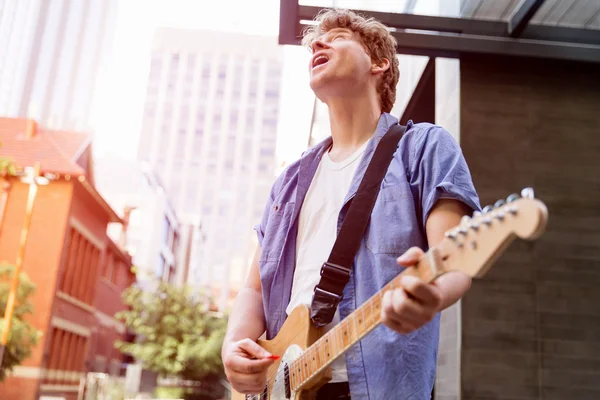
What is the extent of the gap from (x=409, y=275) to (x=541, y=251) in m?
2.19

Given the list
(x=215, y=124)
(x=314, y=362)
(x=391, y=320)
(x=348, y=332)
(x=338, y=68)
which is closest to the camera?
(x=391, y=320)

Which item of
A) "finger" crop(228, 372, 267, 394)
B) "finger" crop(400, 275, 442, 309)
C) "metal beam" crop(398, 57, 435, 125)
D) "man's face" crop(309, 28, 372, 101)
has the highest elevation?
"metal beam" crop(398, 57, 435, 125)

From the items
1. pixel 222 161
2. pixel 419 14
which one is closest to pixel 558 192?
pixel 419 14

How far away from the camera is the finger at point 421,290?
0.76 meters

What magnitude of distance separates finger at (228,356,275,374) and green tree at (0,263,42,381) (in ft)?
33.0

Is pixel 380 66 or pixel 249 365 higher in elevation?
pixel 380 66

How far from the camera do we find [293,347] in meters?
1.14

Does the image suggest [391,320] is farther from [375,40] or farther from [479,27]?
[479,27]

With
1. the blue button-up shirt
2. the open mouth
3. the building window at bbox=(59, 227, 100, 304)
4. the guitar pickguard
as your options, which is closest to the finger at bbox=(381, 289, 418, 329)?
the blue button-up shirt

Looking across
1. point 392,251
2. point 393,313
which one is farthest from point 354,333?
point 392,251

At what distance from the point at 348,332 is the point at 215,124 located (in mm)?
42394

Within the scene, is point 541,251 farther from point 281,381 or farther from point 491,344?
point 281,381

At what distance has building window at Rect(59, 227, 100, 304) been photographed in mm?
12547

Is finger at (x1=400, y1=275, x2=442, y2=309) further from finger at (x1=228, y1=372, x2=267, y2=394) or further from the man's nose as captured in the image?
the man's nose
